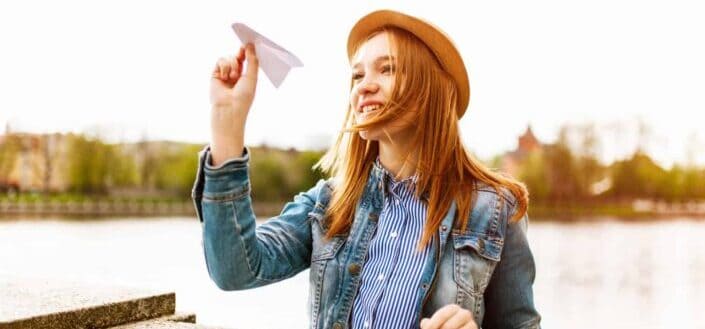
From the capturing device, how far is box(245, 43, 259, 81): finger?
4.03 ft

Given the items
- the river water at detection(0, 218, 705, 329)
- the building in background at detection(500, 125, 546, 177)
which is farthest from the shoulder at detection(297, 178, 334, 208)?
the building in background at detection(500, 125, 546, 177)

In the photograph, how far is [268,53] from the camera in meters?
1.25

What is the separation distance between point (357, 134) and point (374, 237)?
0.24 meters

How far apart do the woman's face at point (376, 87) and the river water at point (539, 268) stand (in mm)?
13171

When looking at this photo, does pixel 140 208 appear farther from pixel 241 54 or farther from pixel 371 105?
pixel 241 54

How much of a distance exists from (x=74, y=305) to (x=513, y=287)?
1057mm

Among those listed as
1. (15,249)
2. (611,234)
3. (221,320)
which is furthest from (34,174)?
(611,234)

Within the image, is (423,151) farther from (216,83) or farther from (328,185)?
(216,83)

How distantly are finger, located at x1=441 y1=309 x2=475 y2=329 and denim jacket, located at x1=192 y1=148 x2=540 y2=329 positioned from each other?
0.10 metres

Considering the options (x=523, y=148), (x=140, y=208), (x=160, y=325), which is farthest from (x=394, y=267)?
(x=523, y=148)

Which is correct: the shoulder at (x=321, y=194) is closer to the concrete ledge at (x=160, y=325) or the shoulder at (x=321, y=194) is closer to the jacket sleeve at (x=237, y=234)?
the jacket sleeve at (x=237, y=234)

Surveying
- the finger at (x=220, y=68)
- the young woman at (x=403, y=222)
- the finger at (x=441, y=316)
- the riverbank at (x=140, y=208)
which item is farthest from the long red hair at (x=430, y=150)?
the riverbank at (x=140, y=208)

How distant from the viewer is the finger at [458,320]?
1237 millimetres

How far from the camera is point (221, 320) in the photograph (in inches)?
1003
